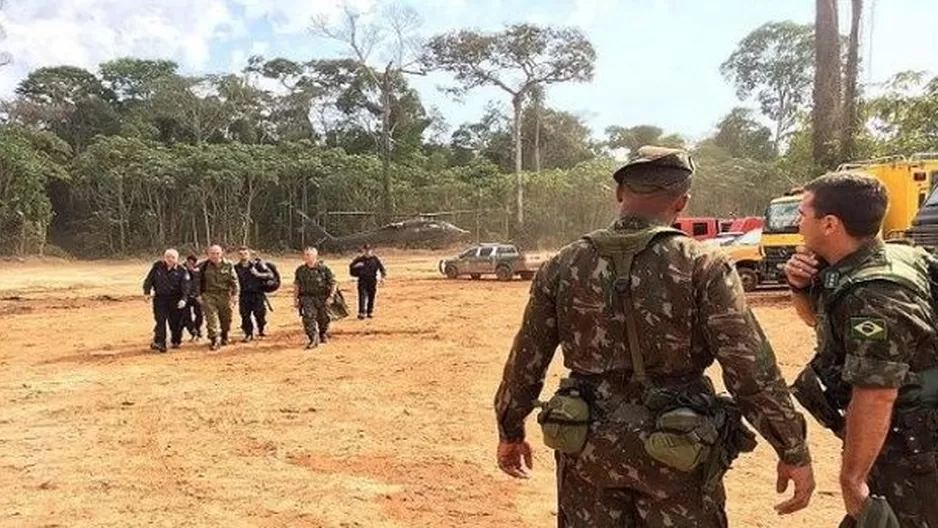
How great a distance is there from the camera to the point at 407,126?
50.6 meters

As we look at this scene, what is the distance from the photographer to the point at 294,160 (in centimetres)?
4278

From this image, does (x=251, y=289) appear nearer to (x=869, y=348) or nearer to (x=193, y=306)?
(x=193, y=306)

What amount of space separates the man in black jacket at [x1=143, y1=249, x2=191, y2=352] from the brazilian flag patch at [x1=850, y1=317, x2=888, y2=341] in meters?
11.7

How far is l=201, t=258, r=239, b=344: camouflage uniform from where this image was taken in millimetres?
12867

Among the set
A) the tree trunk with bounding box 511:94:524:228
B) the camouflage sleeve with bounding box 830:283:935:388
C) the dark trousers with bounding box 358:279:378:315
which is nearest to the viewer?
the camouflage sleeve with bounding box 830:283:935:388

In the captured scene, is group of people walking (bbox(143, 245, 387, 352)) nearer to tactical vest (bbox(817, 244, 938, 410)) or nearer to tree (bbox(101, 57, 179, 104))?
tactical vest (bbox(817, 244, 938, 410))

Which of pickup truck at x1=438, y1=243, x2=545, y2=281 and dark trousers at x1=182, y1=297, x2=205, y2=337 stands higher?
pickup truck at x1=438, y1=243, x2=545, y2=281

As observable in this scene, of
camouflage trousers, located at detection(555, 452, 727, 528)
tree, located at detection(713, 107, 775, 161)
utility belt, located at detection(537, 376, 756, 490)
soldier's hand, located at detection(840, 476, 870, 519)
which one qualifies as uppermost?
tree, located at detection(713, 107, 775, 161)

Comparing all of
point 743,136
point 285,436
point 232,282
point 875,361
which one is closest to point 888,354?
point 875,361

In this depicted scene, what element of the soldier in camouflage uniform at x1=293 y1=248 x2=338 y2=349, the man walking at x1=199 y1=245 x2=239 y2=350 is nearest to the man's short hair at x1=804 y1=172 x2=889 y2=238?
the soldier in camouflage uniform at x1=293 y1=248 x2=338 y2=349

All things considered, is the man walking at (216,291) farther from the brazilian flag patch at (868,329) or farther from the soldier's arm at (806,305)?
the brazilian flag patch at (868,329)

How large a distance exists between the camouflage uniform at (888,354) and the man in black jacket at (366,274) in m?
13.4

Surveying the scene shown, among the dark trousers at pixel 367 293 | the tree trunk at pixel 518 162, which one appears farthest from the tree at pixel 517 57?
the dark trousers at pixel 367 293

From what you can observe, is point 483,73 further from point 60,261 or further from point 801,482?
point 801,482
